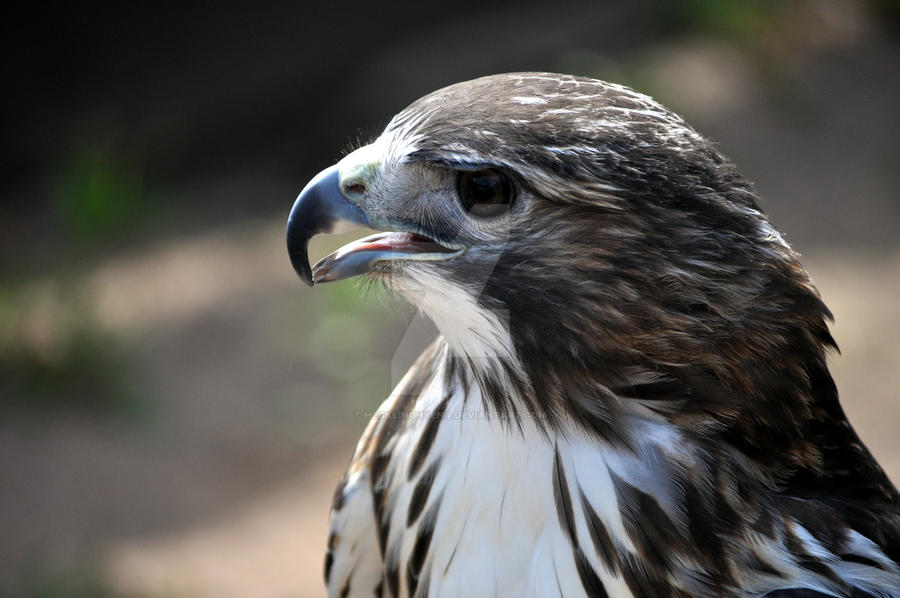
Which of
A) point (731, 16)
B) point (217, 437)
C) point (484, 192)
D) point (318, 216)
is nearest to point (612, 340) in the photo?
point (484, 192)

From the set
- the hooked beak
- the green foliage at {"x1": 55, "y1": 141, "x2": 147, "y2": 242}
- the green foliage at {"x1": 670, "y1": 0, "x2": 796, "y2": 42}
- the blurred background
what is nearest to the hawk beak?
the hooked beak

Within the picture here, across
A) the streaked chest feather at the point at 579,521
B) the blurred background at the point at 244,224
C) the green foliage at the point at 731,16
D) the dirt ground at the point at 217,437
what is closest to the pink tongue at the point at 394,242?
the streaked chest feather at the point at 579,521

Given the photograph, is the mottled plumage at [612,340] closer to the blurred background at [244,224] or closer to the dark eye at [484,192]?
the dark eye at [484,192]

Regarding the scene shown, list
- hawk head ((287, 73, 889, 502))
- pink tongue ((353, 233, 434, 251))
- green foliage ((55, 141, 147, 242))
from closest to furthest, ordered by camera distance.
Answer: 1. hawk head ((287, 73, 889, 502))
2. pink tongue ((353, 233, 434, 251))
3. green foliage ((55, 141, 147, 242))

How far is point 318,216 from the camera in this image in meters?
2.00

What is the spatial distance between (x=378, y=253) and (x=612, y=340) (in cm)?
45

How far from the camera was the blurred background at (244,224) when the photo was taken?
4.97 metres

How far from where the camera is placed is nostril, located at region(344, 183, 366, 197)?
6.60 feet

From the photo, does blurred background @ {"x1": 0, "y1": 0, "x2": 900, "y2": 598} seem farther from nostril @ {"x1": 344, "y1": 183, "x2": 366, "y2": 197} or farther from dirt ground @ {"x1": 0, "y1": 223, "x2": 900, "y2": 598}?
nostril @ {"x1": 344, "y1": 183, "x2": 366, "y2": 197}

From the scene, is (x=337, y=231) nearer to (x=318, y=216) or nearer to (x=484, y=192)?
(x=318, y=216)

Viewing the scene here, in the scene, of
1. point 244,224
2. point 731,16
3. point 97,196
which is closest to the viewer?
point 97,196

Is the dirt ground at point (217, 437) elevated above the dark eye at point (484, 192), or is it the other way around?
the dark eye at point (484, 192)

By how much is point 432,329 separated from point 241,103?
5.28 m

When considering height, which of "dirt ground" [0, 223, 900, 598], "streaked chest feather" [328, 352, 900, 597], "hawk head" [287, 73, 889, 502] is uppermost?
"hawk head" [287, 73, 889, 502]
